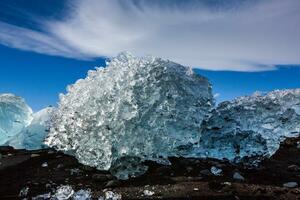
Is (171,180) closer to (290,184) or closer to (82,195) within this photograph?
(82,195)

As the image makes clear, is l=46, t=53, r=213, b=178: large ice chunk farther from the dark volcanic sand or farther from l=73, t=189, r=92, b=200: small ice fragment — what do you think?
l=73, t=189, r=92, b=200: small ice fragment

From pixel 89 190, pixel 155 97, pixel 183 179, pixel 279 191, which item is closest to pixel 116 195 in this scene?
pixel 89 190

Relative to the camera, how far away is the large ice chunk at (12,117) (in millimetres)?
16188

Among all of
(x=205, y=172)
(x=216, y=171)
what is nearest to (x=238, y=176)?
(x=216, y=171)

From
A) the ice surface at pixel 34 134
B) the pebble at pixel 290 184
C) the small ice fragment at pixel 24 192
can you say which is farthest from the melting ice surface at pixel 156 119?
the ice surface at pixel 34 134

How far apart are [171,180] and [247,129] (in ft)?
7.38

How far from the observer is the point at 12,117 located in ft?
53.3

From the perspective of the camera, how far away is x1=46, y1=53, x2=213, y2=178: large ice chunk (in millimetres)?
10641

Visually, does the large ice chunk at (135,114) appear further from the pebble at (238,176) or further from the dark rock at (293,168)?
the dark rock at (293,168)

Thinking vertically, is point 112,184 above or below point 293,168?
below

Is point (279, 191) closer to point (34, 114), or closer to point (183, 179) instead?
point (183, 179)

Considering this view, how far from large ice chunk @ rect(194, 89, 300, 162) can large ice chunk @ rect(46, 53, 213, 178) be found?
1.95ft

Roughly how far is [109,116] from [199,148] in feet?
7.35

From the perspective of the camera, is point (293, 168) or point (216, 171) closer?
point (216, 171)
